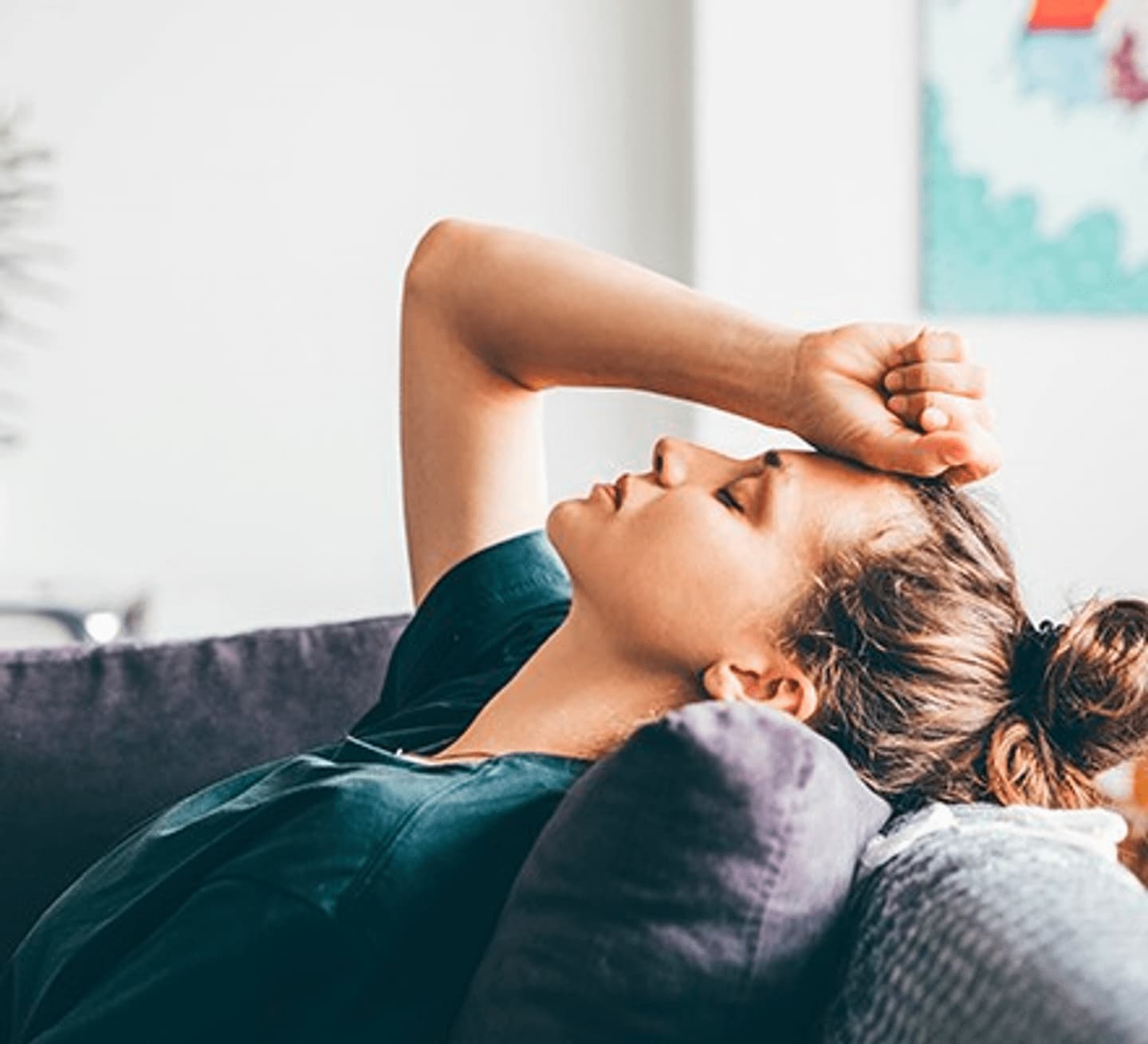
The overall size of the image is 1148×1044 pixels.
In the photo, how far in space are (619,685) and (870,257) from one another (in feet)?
6.76

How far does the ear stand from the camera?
4.16 ft

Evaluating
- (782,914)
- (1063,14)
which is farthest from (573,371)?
(1063,14)

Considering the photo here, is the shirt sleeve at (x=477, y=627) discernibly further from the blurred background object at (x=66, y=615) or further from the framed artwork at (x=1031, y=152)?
the framed artwork at (x=1031, y=152)

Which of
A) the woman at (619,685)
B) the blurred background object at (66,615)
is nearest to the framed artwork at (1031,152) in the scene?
the blurred background object at (66,615)

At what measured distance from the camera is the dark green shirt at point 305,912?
1031mm

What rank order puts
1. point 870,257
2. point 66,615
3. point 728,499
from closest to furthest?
point 728,499, point 66,615, point 870,257

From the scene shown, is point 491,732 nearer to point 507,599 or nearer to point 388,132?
point 507,599

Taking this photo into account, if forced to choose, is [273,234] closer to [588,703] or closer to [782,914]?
[588,703]

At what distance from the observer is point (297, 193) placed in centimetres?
337

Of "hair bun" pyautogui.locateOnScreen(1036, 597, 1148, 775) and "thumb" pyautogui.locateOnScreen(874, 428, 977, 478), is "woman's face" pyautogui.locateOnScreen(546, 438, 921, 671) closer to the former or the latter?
"thumb" pyautogui.locateOnScreen(874, 428, 977, 478)

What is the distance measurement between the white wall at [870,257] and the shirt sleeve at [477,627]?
160 cm

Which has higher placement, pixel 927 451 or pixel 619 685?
pixel 927 451

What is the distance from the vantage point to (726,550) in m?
1.30

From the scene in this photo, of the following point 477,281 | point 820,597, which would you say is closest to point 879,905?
point 820,597
